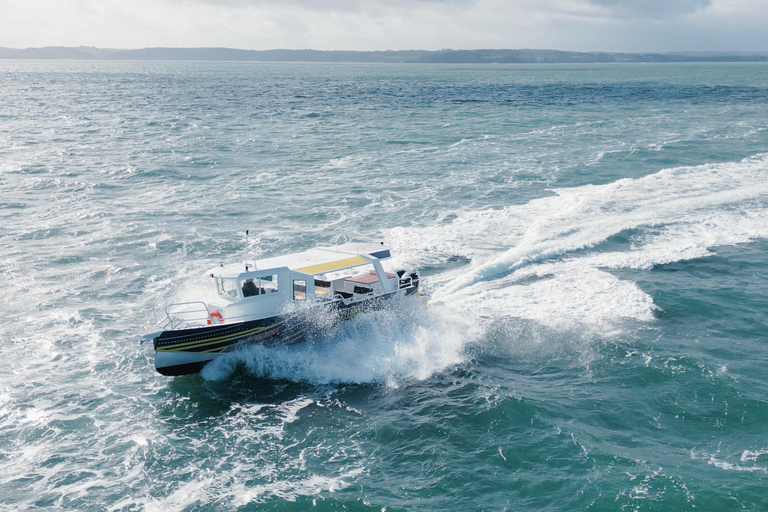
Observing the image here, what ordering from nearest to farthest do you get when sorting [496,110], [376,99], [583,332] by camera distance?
[583,332], [496,110], [376,99]

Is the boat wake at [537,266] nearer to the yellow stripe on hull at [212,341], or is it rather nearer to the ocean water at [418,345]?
the ocean water at [418,345]

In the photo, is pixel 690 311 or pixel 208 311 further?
pixel 690 311

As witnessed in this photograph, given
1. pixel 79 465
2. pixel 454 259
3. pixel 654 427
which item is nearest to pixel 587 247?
pixel 454 259

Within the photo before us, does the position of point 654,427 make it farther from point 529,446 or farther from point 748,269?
point 748,269

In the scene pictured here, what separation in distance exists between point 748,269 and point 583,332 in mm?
13266

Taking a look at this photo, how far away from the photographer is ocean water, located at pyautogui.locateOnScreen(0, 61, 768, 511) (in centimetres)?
1820

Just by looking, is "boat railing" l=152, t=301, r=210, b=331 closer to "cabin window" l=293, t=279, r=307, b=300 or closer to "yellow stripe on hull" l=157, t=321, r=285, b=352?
"yellow stripe on hull" l=157, t=321, r=285, b=352

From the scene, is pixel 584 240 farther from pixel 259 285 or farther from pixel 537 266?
pixel 259 285

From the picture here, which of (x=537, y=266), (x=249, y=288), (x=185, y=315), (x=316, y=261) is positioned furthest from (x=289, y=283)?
(x=537, y=266)

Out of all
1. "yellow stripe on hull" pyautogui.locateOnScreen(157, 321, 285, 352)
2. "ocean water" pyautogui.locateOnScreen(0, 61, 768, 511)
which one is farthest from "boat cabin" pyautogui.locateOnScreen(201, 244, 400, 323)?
"ocean water" pyautogui.locateOnScreen(0, 61, 768, 511)

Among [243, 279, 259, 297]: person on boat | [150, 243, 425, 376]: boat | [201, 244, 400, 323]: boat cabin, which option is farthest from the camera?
[243, 279, 259, 297]: person on boat

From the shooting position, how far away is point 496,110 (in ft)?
338

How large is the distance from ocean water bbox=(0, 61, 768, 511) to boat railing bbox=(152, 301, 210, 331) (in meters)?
2.05

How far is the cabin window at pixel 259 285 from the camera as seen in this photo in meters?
24.8
